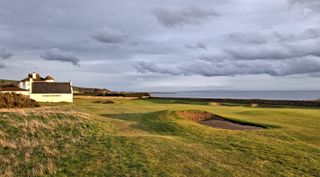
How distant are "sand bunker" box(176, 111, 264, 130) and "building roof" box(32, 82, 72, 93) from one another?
147 ft

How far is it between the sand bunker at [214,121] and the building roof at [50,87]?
44885mm

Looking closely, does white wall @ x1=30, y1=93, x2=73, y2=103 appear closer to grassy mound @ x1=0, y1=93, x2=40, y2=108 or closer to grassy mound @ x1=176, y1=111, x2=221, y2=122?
grassy mound @ x1=0, y1=93, x2=40, y2=108

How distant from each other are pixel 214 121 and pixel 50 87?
50.2m

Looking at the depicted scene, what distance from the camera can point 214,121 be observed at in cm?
2617

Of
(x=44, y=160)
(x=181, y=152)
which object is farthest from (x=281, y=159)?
(x=44, y=160)

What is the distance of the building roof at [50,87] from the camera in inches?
2594

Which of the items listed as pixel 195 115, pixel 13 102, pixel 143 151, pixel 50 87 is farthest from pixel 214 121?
pixel 50 87

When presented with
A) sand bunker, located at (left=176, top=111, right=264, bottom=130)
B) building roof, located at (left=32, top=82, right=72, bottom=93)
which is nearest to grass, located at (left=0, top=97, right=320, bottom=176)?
sand bunker, located at (left=176, top=111, right=264, bottom=130)

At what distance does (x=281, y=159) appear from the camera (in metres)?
13.5

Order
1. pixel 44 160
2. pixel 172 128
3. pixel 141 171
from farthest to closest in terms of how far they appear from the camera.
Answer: pixel 172 128 → pixel 44 160 → pixel 141 171

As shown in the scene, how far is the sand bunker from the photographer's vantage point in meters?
23.3

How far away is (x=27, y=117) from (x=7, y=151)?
743 cm

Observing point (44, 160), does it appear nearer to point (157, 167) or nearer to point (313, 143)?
point (157, 167)

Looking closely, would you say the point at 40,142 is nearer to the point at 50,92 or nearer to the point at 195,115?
the point at 195,115
